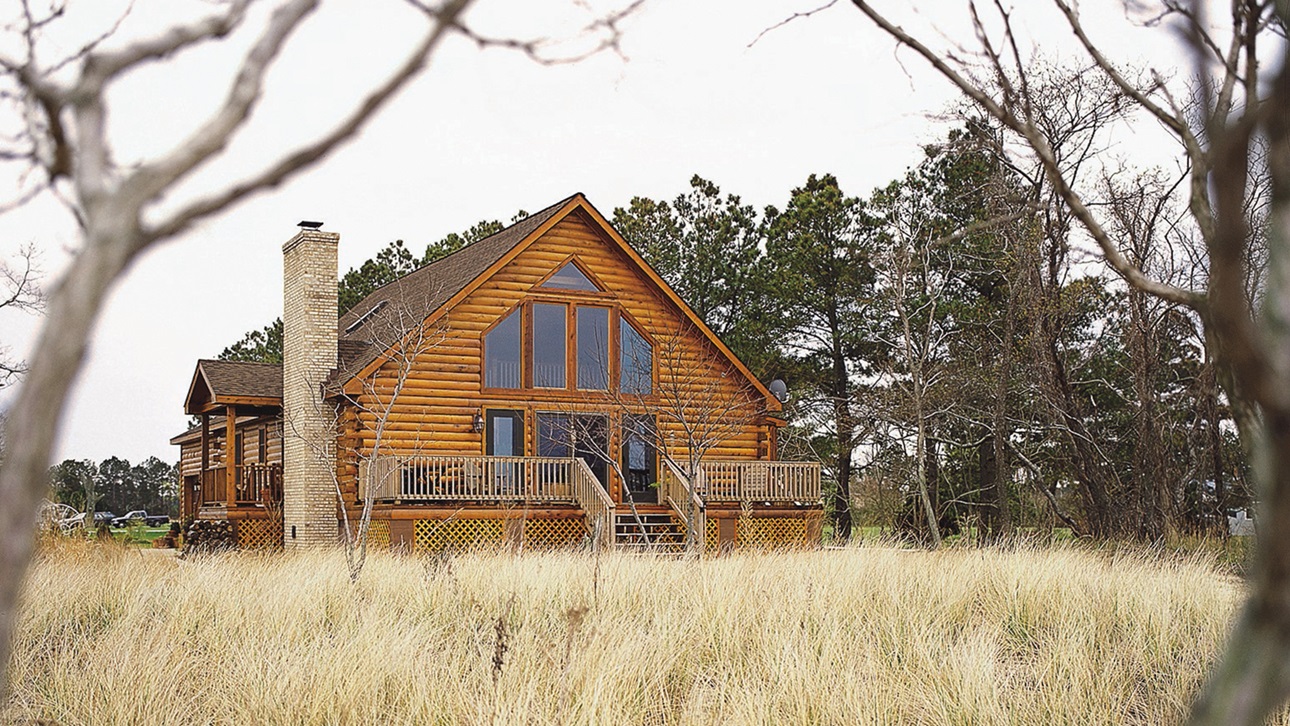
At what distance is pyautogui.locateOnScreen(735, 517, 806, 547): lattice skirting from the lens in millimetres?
22125

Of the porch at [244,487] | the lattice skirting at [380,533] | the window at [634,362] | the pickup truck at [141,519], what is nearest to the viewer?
the lattice skirting at [380,533]

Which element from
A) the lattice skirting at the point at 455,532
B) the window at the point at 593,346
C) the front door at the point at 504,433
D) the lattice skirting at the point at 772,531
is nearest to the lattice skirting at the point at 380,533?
the lattice skirting at the point at 455,532

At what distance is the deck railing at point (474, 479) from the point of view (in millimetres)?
20500

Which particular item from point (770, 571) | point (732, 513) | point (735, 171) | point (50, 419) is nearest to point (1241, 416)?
point (50, 419)

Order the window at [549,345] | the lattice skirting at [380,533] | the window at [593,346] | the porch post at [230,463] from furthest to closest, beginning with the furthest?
the porch post at [230,463], the window at [593,346], the window at [549,345], the lattice skirting at [380,533]

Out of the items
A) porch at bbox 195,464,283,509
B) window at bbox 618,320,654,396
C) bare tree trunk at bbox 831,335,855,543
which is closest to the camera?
window at bbox 618,320,654,396

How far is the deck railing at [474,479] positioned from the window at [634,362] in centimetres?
243

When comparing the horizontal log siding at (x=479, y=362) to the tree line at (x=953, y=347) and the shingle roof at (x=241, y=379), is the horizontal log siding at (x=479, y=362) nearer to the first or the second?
the shingle roof at (x=241, y=379)

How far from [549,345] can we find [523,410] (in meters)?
1.41

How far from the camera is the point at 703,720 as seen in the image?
6.16 m

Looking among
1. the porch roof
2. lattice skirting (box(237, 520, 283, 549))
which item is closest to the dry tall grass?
the porch roof

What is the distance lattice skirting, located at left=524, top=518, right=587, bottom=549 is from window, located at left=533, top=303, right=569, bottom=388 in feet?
9.30

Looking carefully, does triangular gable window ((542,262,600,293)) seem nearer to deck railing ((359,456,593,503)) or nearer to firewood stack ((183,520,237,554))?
deck railing ((359,456,593,503))

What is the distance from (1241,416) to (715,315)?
3474 cm
